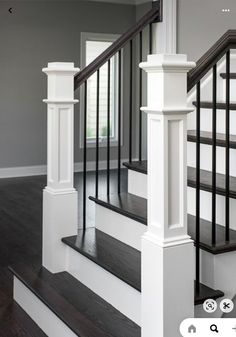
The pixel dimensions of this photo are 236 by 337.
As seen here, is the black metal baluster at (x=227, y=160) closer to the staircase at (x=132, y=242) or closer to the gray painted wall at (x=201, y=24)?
the staircase at (x=132, y=242)

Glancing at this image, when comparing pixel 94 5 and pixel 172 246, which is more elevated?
pixel 94 5

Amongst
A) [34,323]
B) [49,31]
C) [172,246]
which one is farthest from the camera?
[49,31]

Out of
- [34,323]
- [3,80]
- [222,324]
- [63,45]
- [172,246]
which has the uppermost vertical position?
[63,45]

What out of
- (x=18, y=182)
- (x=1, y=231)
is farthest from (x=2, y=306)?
(x=18, y=182)

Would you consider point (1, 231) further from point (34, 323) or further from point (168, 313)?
point (168, 313)

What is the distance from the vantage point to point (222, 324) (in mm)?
2004

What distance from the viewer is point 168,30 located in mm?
4035

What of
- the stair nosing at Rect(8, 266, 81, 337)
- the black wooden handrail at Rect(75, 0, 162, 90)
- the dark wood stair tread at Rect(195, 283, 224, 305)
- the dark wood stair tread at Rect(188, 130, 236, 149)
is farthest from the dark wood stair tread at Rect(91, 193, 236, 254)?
the black wooden handrail at Rect(75, 0, 162, 90)

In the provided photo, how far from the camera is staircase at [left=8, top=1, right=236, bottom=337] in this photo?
6.43ft

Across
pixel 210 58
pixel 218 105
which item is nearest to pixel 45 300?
pixel 210 58

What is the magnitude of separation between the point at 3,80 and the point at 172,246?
5.86 meters

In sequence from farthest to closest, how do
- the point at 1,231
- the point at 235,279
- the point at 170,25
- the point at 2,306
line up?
the point at 1,231 < the point at 170,25 < the point at 2,306 < the point at 235,279

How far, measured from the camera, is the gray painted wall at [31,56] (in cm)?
727

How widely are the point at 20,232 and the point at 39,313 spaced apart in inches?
70.7
